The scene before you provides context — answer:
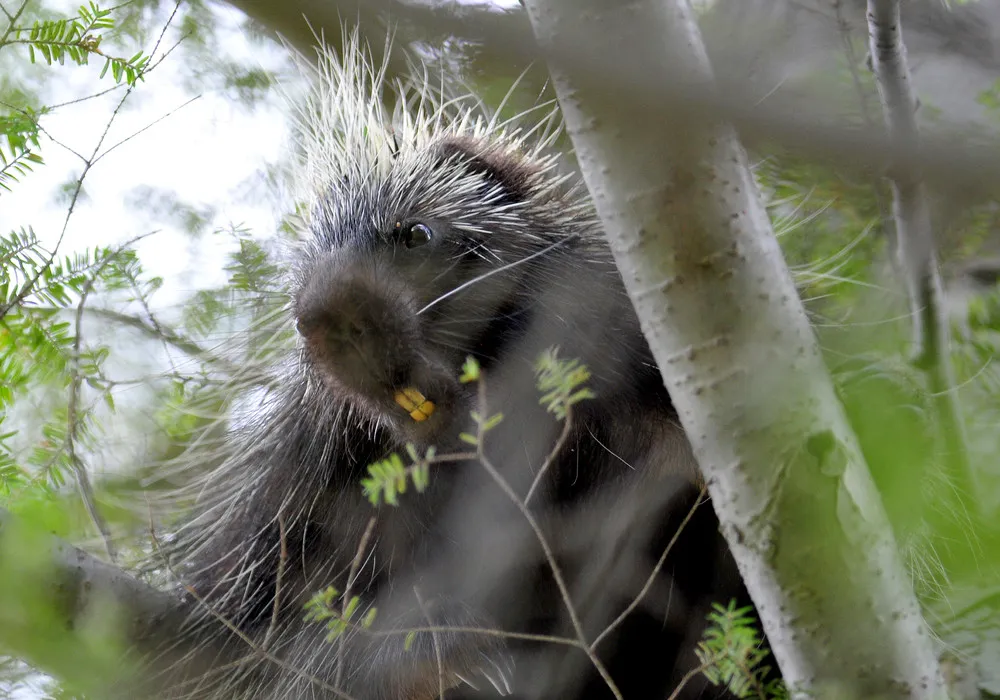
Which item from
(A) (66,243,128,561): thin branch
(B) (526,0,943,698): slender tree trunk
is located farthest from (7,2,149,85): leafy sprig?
(B) (526,0,943,698): slender tree trunk

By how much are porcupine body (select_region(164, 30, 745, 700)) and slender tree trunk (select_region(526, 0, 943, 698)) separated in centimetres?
87

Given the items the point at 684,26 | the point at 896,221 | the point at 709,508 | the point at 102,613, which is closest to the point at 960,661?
the point at 709,508

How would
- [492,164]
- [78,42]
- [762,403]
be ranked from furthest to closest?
[492,164], [78,42], [762,403]

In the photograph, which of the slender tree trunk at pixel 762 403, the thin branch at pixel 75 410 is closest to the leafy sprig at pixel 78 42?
the thin branch at pixel 75 410

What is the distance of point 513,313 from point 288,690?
1.41 m

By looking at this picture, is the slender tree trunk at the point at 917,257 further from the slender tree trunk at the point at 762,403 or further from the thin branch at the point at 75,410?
the thin branch at the point at 75,410

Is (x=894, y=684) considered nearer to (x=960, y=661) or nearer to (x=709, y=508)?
(x=709, y=508)

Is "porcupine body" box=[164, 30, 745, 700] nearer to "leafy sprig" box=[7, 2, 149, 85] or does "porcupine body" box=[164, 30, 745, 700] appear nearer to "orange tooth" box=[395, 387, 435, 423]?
"orange tooth" box=[395, 387, 435, 423]

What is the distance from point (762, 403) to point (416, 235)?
1350 mm

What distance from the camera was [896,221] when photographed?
206 cm

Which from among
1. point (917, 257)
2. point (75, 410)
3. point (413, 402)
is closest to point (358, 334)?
point (413, 402)

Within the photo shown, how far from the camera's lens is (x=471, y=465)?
2.27 metres

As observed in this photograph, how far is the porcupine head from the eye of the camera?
2.06 m

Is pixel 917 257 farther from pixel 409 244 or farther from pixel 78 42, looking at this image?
pixel 78 42
